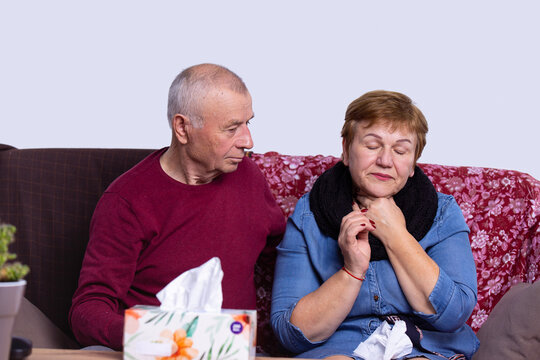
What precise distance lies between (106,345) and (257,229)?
58 centimetres

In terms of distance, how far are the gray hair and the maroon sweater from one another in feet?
0.65

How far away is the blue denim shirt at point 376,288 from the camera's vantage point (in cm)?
176

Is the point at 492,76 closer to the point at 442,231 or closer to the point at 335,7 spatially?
the point at 335,7

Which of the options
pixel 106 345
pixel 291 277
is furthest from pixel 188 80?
pixel 106 345

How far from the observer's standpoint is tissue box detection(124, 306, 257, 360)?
112cm

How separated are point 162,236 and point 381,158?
64 cm

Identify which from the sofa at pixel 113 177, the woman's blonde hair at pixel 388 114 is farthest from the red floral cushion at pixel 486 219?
the woman's blonde hair at pixel 388 114

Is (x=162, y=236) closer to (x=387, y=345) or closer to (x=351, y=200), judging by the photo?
(x=351, y=200)

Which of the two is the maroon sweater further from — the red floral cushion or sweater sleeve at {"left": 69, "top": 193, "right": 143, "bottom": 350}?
the red floral cushion

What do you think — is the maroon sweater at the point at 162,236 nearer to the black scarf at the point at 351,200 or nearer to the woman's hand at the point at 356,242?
the black scarf at the point at 351,200

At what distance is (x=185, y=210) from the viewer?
1.89 metres

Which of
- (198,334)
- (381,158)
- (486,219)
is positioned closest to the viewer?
(198,334)

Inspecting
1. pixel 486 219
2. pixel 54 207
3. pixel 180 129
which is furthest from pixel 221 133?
pixel 486 219

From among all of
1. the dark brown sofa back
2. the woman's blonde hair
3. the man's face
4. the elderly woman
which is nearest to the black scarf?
the elderly woman
